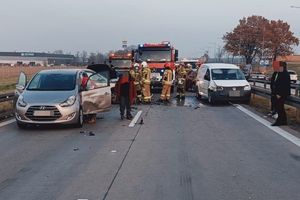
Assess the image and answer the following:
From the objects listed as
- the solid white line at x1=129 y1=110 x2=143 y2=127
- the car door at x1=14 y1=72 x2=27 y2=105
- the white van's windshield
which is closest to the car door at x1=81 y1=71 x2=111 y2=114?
the solid white line at x1=129 y1=110 x2=143 y2=127

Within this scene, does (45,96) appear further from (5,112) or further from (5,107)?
(5,107)

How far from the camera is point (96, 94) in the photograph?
1426 cm

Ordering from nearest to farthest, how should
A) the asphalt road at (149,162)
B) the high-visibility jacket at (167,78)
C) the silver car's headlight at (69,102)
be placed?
the asphalt road at (149,162) < the silver car's headlight at (69,102) < the high-visibility jacket at (167,78)

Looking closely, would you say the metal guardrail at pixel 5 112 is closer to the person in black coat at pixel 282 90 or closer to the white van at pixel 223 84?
the person in black coat at pixel 282 90

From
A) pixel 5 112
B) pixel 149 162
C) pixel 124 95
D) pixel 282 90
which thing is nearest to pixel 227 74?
pixel 124 95

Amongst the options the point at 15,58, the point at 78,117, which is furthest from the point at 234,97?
the point at 15,58

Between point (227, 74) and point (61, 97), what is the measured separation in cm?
1101

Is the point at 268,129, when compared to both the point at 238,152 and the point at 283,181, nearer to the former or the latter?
the point at 238,152

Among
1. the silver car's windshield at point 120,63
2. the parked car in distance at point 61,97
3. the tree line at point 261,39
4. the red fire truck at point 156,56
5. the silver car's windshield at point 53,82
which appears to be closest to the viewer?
the parked car in distance at point 61,97

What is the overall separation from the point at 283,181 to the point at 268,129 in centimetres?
587

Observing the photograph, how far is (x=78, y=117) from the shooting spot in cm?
1292

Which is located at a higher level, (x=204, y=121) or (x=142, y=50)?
(x=142, y=50)

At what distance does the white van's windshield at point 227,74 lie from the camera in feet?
71.7

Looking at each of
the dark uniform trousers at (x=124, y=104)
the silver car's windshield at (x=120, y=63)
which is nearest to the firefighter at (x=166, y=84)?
the dark uniform trousers at (x=124, y=104)
